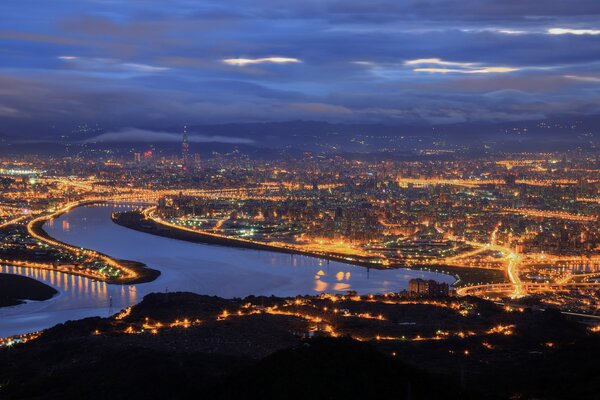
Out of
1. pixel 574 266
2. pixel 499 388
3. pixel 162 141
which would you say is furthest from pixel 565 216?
pixel 162 141

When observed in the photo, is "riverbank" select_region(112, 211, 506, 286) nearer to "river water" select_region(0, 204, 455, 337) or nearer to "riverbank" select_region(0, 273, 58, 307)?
"river water" select_region(0, 204, 455, 337)

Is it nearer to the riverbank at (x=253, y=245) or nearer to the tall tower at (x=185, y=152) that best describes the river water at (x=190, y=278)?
the riverbank at (x=253, y=245)

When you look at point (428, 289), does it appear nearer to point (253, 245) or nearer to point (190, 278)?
point (190, 278)

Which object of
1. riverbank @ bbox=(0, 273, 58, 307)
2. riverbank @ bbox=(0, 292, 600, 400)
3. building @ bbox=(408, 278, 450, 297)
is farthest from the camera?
riverbank @ bbox=(0, 273, 58, 307)

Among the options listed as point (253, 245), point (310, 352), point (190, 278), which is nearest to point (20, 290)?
point (190, 278)

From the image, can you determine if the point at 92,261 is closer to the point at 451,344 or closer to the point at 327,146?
the point at 451,344

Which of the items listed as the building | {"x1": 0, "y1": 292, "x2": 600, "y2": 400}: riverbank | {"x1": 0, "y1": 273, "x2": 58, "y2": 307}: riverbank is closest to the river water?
{"x1": 0, "y1": 273, "x2": 58, "y2": 307}: riverbank

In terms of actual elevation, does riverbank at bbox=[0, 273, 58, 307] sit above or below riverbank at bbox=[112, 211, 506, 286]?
above
